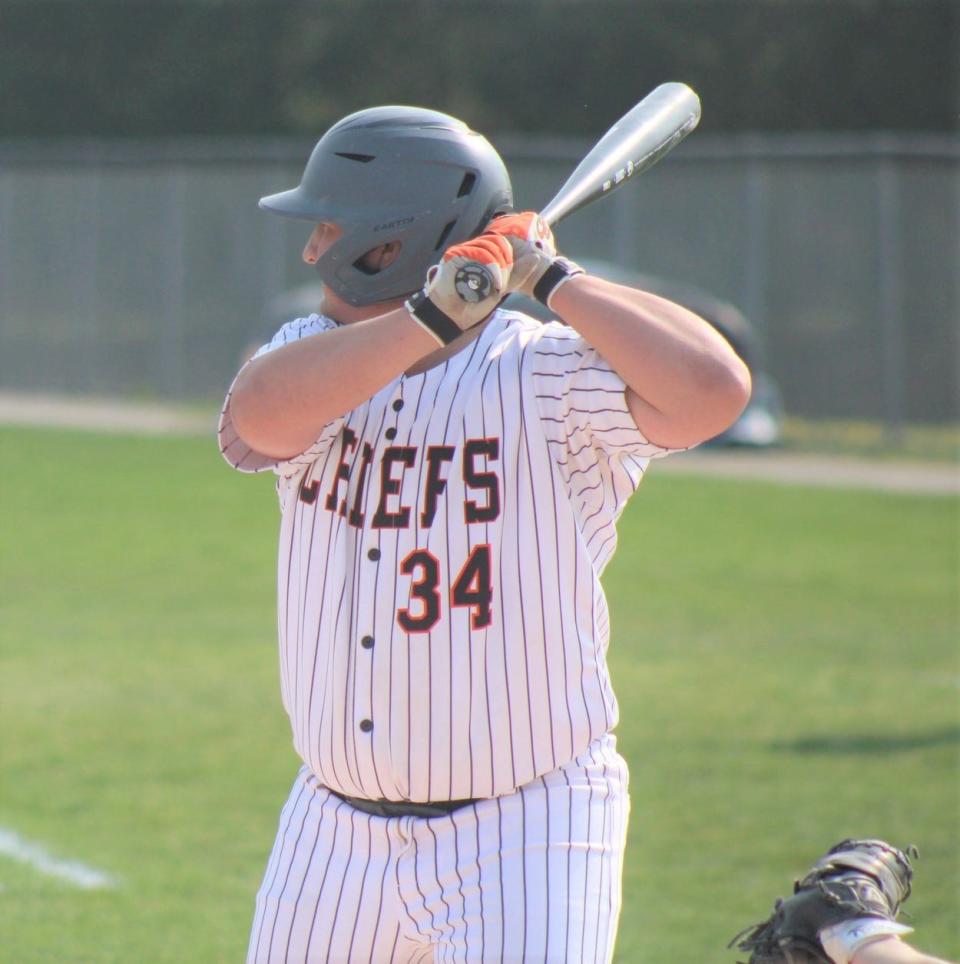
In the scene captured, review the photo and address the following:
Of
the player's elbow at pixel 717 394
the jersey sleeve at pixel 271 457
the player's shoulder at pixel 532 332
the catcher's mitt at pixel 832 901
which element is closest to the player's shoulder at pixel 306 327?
the jersey sleeve at pixel 271 457

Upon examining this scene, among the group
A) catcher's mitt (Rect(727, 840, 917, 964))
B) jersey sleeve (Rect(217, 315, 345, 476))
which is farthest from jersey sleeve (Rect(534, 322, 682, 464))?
catcher's mitt (Rect(727, 840, 917, 964))

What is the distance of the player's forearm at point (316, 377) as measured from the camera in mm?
2787

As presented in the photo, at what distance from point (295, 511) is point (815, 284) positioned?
705 inches

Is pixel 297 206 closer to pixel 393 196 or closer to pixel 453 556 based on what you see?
pixel 393 196

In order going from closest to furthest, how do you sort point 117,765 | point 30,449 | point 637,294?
point 637,294, point 117,765, point 30,449

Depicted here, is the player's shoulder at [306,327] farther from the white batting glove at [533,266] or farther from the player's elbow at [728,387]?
the player's elbow at [728,387]

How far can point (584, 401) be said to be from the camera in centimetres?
288

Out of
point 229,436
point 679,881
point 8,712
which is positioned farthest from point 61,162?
point 229,436

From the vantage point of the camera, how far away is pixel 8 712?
809 cm

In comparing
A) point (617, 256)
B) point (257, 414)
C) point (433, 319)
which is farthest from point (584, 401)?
point (617, 256)

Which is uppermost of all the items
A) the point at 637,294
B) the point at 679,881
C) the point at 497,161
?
the point at 497,161

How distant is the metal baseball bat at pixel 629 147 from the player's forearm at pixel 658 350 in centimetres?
29

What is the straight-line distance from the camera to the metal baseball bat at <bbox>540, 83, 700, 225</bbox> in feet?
10.4

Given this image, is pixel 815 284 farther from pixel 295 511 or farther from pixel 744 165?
pixel 295 511
